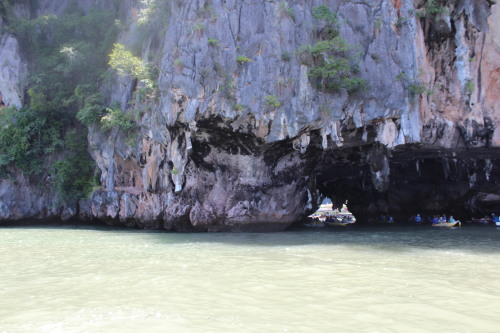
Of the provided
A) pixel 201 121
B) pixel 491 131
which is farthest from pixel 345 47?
pixel 491 131

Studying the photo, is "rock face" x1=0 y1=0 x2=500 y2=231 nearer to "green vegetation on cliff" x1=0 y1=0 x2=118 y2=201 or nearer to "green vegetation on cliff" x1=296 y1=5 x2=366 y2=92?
"green vegetation on cliff" x1=296 y1=5 x2=366 y2=92

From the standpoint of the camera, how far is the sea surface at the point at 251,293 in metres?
3.72

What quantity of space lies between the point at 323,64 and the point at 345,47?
101 centimetres

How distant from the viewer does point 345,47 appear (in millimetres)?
13492

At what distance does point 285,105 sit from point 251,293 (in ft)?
32.9

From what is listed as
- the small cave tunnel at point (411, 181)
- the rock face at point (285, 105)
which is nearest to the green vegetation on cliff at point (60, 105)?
the rock face at point (285, 105)

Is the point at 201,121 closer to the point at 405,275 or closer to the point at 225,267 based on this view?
the point at 225,267

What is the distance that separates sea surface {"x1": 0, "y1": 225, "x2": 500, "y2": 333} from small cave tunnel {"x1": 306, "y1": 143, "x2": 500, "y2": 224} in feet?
31.2

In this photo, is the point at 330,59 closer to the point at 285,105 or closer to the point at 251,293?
the point at 285,105

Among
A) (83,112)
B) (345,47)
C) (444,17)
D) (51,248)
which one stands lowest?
(51,248)

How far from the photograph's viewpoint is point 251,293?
190 inches

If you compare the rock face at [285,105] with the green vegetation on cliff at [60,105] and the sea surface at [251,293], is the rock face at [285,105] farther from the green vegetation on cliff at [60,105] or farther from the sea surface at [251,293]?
the sea surface at [251,293]

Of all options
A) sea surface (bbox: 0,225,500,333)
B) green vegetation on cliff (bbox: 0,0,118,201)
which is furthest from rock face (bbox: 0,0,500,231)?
sea surface (bbox: 0,225,500,333)

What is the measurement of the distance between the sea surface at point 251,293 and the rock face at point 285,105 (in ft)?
23.4
